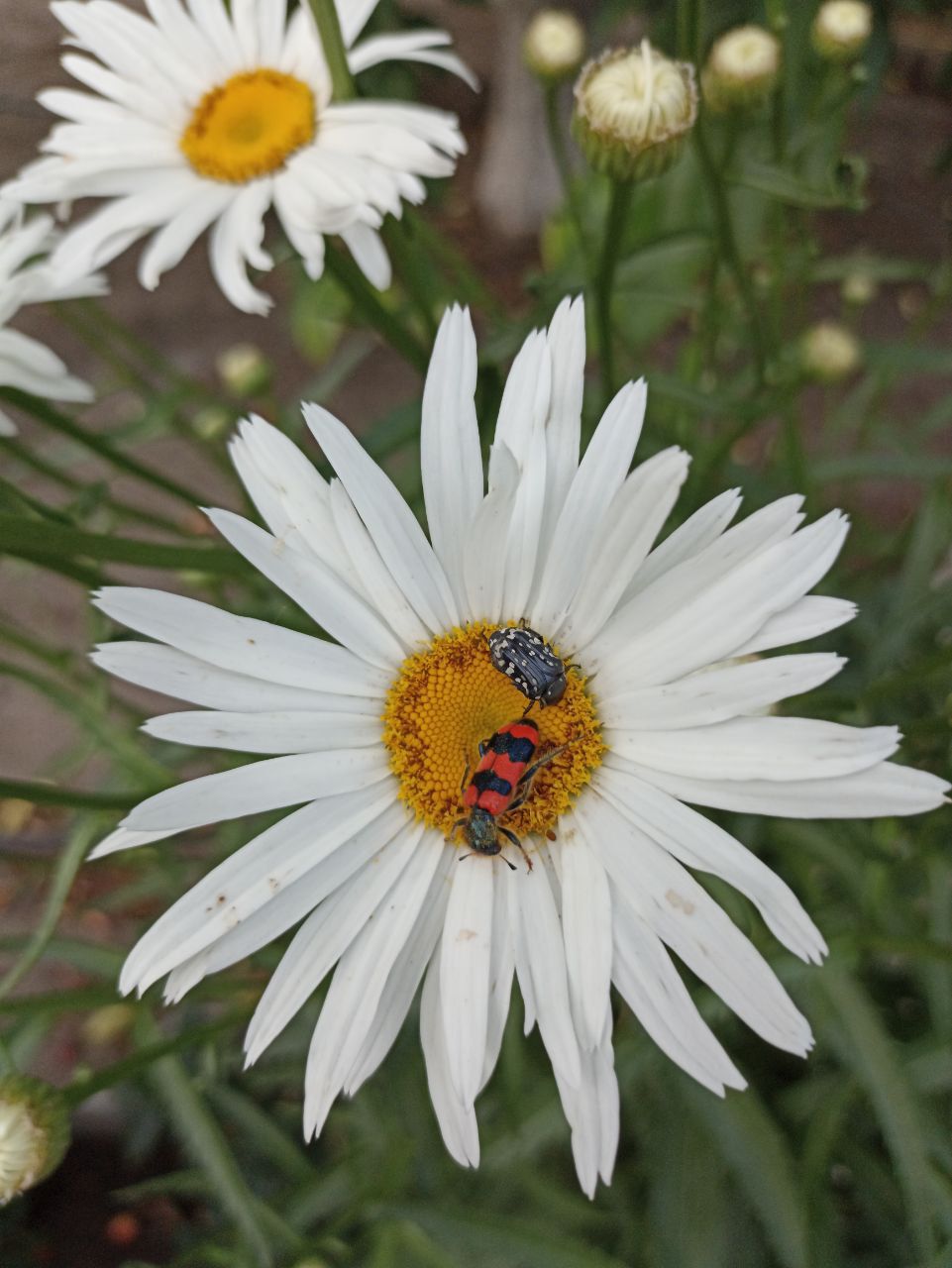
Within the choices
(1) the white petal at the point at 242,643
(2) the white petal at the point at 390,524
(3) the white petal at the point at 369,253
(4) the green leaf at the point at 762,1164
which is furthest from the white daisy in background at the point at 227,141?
(4) the green leaf at the point at 762,1164

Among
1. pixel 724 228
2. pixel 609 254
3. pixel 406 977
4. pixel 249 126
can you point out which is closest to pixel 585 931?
pixel 406 977

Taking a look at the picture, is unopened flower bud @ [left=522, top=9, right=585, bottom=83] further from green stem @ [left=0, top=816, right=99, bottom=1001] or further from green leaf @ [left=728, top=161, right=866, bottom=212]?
green stem @ [left=0, top=816, right=99, bottom=1001]

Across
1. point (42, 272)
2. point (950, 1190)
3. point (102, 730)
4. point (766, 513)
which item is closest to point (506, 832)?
point (766, 513)

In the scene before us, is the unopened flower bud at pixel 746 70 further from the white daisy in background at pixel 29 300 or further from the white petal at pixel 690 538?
the white daisy in background at pixel 29 300

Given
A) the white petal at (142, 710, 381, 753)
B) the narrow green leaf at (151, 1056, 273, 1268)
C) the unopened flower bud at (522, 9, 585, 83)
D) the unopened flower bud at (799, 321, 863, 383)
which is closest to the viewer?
the white petal at (142, 710, 381, 753)

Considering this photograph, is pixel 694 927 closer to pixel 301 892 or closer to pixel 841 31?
pixel 301 892

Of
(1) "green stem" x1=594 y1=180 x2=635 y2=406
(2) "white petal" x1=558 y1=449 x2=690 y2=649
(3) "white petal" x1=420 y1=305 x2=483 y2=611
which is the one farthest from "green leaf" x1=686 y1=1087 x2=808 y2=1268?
(1) "green stem" x1=594 y1=180 x2=635 y2=406

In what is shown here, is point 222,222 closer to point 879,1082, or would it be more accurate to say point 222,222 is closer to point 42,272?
point 42,272
